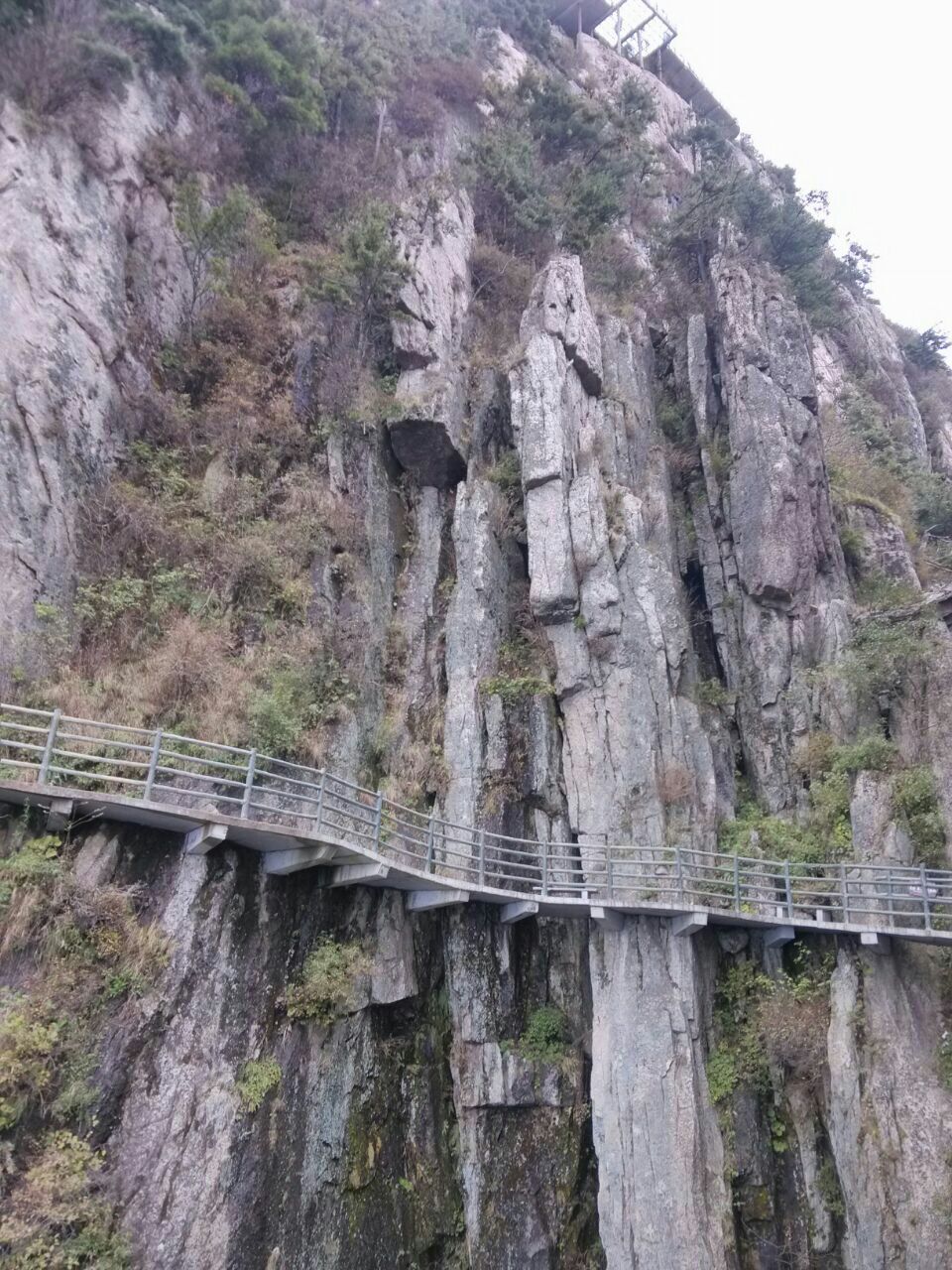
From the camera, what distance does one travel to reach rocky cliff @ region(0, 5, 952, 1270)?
1029cm

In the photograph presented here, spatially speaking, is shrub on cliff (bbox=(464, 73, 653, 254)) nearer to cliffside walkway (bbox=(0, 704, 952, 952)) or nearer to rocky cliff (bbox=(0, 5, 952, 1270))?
rocky cliff (bbox=(0, 5, 952, 1270))

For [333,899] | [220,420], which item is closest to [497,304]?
[220,420]

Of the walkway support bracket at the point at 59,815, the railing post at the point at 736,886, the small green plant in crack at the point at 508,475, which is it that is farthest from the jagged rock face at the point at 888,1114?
the small green plant in crack at the point at 508,475

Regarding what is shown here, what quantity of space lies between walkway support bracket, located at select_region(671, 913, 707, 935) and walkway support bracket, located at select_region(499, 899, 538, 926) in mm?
2444

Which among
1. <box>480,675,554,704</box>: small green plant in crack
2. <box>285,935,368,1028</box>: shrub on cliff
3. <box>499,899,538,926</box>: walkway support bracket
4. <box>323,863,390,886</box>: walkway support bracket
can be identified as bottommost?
<box>285,935,368,1028</box>: shrub on cliff

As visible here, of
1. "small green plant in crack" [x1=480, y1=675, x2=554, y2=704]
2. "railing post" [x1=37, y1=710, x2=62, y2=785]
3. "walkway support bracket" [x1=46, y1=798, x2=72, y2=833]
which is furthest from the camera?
"small green plant in crack" [x1=480, y1=675, x2=554, y2=704]

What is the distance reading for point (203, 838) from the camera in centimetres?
1049

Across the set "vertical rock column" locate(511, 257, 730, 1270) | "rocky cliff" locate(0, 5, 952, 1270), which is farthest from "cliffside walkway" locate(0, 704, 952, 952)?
"vertical rock column" locate(511, 257, 730, 1270)

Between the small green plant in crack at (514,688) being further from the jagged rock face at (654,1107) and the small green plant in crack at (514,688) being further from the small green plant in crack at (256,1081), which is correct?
the small green plant in crack at (256,1081)

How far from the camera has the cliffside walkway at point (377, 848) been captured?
10.2 m

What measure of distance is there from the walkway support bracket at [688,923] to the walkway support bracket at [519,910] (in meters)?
2.44

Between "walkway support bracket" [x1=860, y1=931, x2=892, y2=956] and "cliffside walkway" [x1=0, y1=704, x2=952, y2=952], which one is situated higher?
"cliffside walkway" [x1=0, y1=704, x2=952, y2=952]

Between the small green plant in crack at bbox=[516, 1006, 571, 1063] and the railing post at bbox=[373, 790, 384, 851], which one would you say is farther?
the small green plant in crack at bbox=[516, 1006, 571, 1063]

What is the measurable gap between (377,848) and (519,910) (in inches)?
118
